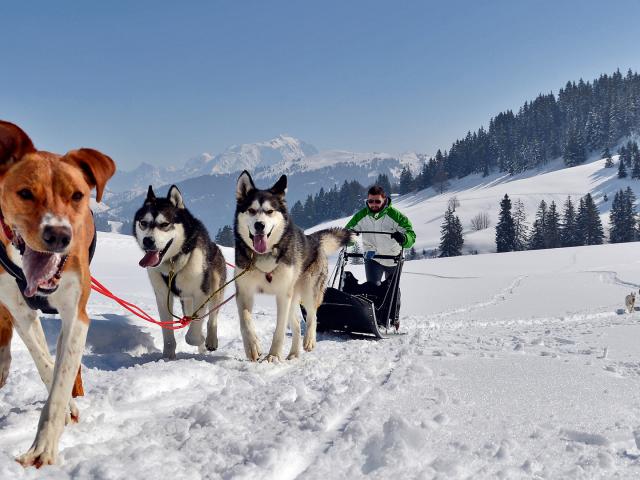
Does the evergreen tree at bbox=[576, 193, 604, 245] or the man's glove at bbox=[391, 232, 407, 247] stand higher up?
A: the man's glove at bbox=[391, 232, 407, 247]

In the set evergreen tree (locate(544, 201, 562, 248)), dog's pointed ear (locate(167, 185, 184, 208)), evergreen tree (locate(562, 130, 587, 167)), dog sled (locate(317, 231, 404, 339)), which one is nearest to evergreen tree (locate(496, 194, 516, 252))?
evergreen tree (locate(544, 201, 562, 248))

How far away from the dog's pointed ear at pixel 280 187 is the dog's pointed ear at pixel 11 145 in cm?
331

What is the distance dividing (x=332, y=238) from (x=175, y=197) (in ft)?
8.05

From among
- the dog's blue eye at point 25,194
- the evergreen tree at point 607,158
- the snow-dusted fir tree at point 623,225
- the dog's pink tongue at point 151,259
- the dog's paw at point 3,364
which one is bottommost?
the snow-dusted fir tree at point 623,225

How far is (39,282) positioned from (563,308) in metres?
13.0

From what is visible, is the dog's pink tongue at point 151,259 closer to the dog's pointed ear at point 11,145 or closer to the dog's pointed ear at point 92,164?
the dog's pointed ear at point 92,164

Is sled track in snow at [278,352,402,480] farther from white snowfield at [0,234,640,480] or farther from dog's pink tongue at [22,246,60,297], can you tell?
dog's pink tongue at [22,246,60,297]

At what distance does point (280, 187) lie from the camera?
18.2 feet

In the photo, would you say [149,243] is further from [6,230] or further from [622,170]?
[622,170]

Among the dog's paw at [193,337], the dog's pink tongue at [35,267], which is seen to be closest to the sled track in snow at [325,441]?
the dog's pink tongue at [35,267]

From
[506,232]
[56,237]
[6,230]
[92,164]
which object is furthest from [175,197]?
[506,232]

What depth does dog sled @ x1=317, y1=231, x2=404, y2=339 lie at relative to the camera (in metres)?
6.71

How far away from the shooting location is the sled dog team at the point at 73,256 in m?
2.07

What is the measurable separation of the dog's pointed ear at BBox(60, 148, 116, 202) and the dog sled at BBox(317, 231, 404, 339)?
4656 millimetres
